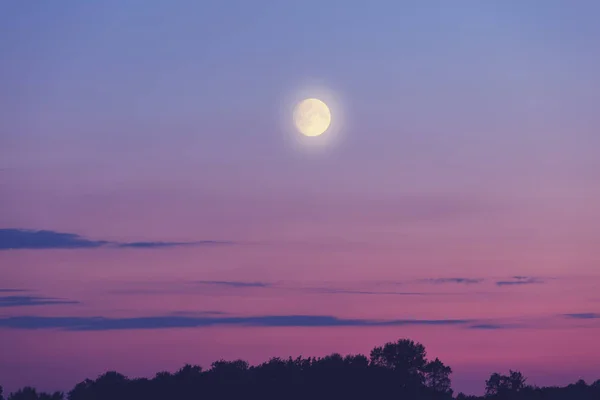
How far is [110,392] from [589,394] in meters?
80.1

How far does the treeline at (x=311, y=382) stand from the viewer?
465ft

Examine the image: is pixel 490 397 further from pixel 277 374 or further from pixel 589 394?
pixel 277 374

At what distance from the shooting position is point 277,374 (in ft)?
494

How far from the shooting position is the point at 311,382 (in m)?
145

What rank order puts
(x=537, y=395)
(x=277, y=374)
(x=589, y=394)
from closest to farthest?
(x=277, y=374) < (x=537, y=395) < (x=589, y=394)

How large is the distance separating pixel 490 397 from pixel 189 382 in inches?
1922

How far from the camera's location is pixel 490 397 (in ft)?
545

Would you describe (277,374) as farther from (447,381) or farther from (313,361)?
(447,381)

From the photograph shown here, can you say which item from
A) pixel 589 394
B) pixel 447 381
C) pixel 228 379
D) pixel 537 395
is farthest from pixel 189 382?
pixel 589 394

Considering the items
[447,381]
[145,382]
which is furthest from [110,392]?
[447,381]

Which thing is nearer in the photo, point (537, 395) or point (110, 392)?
point (110, 392)

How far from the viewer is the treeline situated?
14175 centimetres

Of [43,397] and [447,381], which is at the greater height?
[447,381]

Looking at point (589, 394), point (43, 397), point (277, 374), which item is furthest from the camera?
point (589, 394)
